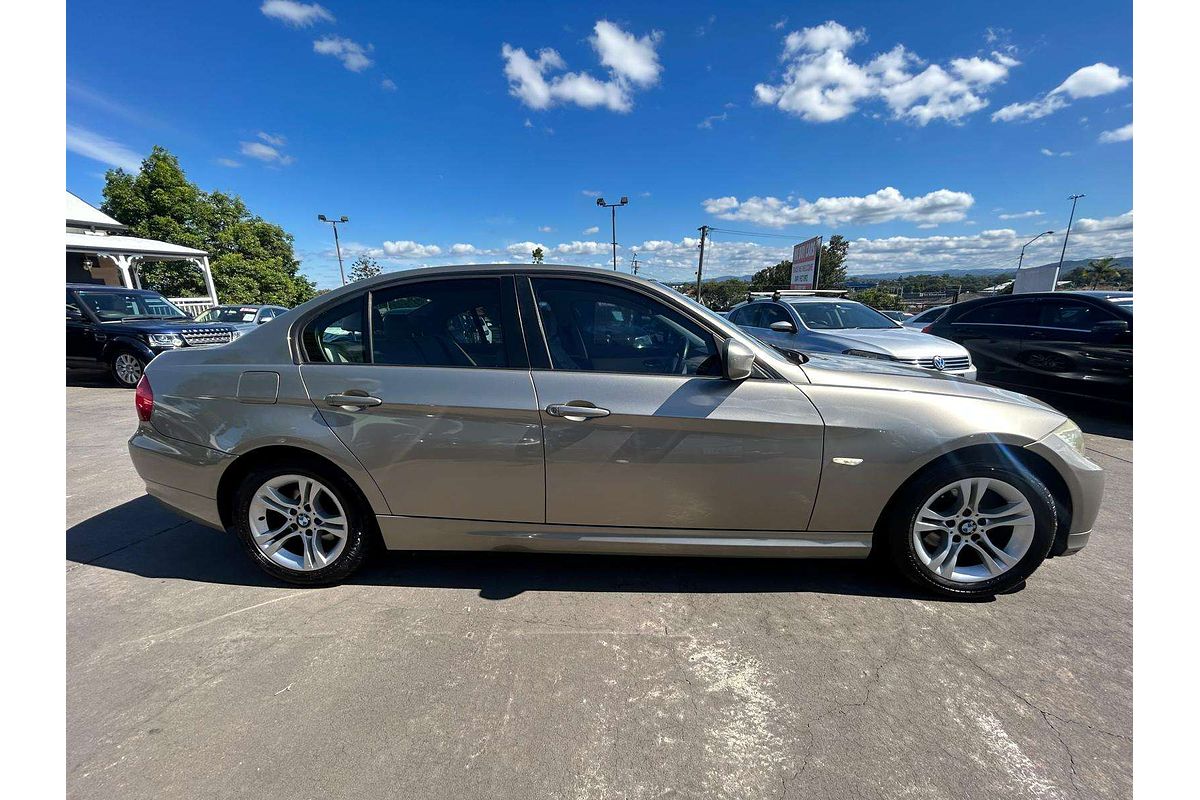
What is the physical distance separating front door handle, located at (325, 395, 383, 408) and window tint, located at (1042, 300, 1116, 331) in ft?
27.5

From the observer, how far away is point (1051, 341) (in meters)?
6.55

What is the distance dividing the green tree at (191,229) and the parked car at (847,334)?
1012 inches

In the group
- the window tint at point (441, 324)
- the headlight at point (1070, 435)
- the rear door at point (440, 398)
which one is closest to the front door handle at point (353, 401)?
the rear door at point (440, 398)

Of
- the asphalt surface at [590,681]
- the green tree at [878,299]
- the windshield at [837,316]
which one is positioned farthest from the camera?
the green tree at [878,299]

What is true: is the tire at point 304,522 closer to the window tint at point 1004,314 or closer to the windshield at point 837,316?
the windshield at point 837,316

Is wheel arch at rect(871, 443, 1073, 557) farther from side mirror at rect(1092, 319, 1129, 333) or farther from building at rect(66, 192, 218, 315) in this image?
building at rect(66, 192, 218, 315)

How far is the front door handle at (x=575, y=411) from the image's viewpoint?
2.30 m

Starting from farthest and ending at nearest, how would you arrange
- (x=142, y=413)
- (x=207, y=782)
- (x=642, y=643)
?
(x=142, y=413) < (x=642, y=643) < (x=207, y=782)

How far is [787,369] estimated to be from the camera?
7.89ft

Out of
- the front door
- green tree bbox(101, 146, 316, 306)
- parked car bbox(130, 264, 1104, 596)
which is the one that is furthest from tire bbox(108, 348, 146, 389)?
green tree bbox(101, 146, 316, 306)

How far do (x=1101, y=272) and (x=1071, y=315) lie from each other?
65.1 m
